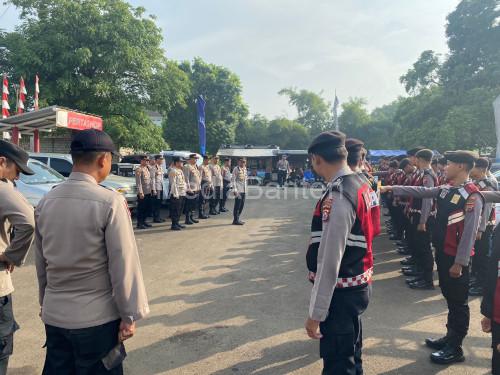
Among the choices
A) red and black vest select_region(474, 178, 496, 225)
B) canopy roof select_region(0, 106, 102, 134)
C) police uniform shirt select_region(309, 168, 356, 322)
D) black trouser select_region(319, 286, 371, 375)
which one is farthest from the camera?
canopy roof select_region(0, 106, 102, 134)

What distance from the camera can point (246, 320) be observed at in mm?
4320

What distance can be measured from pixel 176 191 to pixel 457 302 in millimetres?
7542

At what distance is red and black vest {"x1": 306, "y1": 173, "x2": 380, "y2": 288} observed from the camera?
2.30 metres

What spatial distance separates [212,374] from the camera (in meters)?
3.22

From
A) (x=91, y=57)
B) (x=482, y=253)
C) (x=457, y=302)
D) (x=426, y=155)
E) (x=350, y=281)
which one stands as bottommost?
(x=457, y=302)

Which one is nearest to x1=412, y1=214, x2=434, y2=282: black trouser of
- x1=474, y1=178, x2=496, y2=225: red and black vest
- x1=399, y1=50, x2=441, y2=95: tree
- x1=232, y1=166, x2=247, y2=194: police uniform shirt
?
x1=474, y1=178, x2=496, y2=225: red and black vest

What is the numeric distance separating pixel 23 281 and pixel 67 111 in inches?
232

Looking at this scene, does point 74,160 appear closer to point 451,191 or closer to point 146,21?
point 451,191

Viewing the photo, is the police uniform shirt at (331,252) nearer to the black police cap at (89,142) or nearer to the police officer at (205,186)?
the black police cap at (89,142)

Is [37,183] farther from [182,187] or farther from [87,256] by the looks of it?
[87,256]

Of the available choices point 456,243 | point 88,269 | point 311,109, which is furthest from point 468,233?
point 311,109

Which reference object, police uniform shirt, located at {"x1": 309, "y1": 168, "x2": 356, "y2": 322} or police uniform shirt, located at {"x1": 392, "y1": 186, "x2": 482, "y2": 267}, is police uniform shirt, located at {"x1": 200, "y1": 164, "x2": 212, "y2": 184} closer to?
police uniform shirt, located at {"x1": 392, "y1": 186, "x2": 482, "y2": 267}

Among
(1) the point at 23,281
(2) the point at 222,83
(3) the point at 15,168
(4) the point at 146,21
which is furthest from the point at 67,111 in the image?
(2) the point at 222,83

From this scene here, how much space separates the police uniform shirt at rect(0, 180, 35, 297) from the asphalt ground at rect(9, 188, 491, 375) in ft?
4.51
